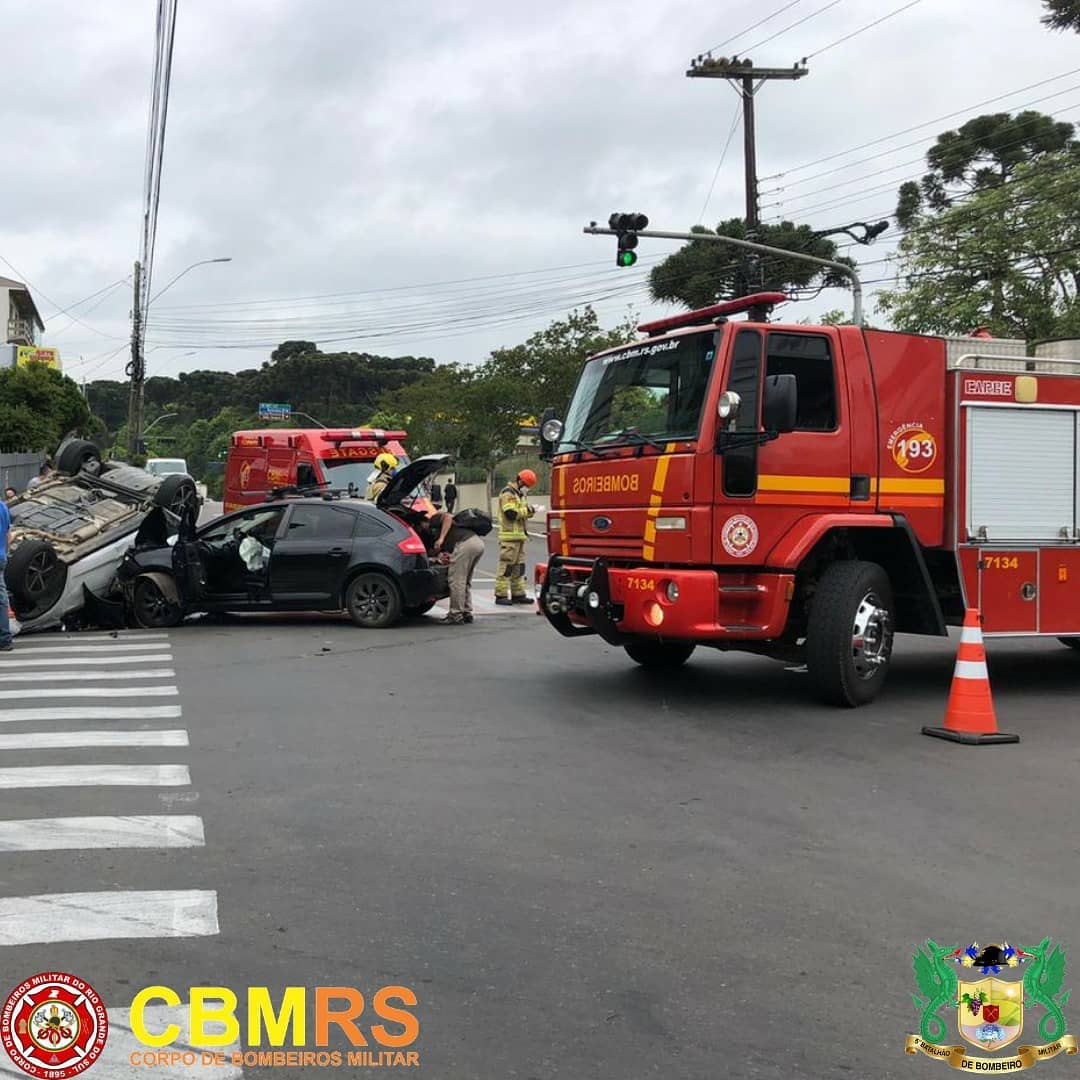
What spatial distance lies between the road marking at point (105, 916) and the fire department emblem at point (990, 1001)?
8.49 feet

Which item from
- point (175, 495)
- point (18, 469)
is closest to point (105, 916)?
point (175, 495)

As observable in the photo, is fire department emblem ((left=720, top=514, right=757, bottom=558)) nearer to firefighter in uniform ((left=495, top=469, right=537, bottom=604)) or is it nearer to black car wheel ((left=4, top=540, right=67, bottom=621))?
firefighter in uniform ((left=495, top=469, right=537, bottom=604))

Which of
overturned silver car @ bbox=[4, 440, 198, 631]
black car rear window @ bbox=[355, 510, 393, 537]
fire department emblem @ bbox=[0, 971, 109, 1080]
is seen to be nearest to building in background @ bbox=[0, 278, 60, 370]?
overturned silver car @ bbox=[4, 440, 198, 631]

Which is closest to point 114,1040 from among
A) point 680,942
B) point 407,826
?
point 680,942

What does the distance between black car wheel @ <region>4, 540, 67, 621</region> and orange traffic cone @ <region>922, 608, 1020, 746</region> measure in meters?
9.37

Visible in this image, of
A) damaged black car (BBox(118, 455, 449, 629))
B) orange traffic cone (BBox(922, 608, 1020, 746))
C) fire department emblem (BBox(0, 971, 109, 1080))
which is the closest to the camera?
fire department emblem (BBox(0, 971, 109, 1080))

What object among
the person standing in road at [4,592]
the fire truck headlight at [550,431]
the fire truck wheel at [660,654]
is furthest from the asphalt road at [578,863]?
the person standing in road at [4,592]

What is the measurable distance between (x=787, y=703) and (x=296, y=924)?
18.3ft

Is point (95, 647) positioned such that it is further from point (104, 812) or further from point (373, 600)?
point (104, 812)

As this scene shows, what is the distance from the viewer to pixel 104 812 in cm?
620

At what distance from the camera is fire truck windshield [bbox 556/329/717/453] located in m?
8.83

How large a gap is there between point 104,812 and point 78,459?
10.9 metres

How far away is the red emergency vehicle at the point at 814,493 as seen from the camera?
338 inches

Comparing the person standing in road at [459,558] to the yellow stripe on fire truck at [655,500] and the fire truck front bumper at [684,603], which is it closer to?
the fire truck front bumper at [684,603]
